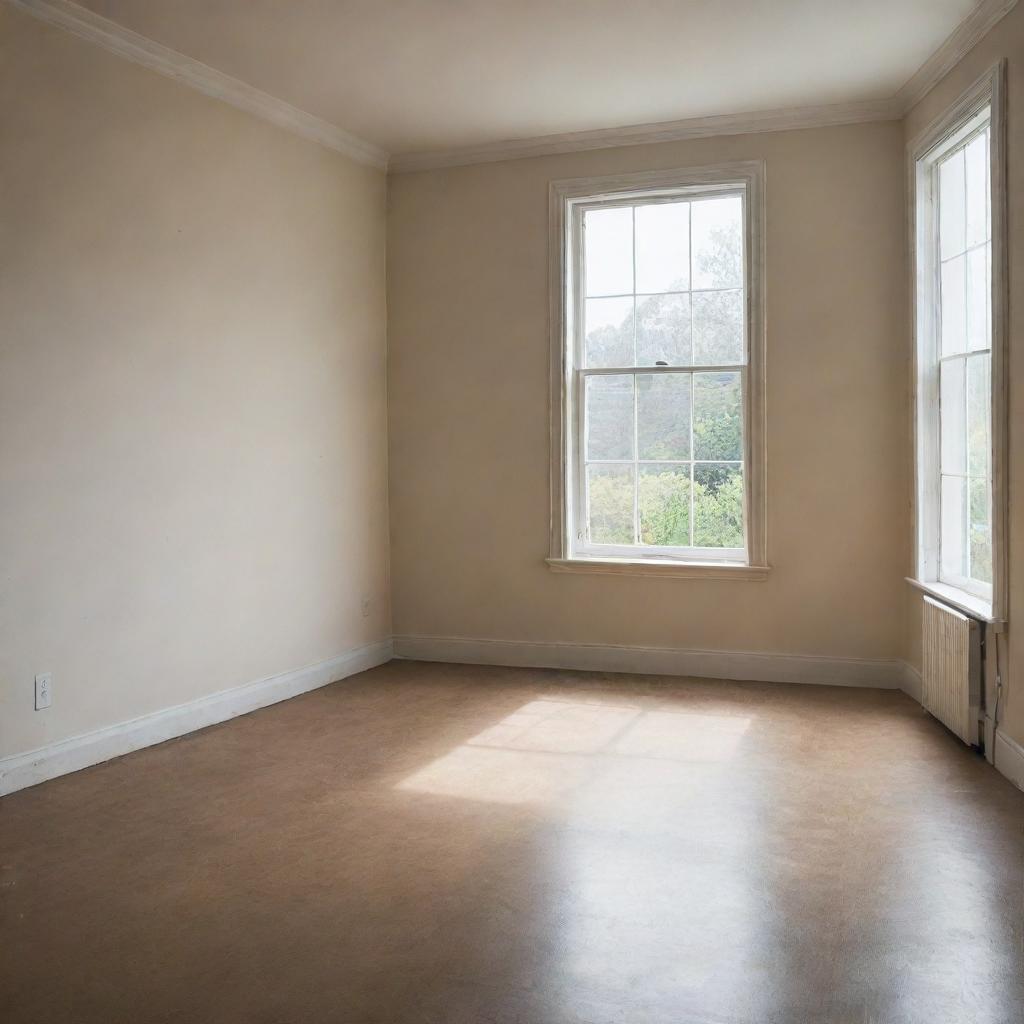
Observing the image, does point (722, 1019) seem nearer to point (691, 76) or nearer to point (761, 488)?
point (761, 488)

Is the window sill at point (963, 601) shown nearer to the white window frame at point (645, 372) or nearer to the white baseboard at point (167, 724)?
the white window frame at point (645, 372)

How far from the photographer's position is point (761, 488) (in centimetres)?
541

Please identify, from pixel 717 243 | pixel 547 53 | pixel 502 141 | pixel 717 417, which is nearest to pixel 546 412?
pixel 717 417

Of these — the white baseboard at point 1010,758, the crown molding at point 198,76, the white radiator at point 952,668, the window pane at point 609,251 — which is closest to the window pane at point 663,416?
the window pane at point 609,251

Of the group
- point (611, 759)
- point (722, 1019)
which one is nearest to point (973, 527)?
point (611, 759)

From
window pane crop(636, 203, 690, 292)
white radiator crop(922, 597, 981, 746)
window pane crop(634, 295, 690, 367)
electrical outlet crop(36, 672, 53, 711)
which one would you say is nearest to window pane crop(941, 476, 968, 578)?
white radiator crop(922, 597, 981, 746)

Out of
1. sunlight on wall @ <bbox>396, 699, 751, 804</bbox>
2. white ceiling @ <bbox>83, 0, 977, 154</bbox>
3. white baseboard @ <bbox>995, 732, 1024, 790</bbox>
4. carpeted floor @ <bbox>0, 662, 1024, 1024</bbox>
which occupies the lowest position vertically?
carpeted floor @ <bbox>0, 662, 1024, 1024</bbox>

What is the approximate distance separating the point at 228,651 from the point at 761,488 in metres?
2.94

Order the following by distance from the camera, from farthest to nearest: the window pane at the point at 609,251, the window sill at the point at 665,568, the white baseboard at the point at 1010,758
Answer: the window pane at the point at 609,251, the window sill at the point at 665,568, the white baseboard at the point at 1010,758

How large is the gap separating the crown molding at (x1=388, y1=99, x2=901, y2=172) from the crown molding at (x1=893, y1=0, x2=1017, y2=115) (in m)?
0.17

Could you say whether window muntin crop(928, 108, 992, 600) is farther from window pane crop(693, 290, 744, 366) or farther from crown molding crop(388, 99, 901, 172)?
window pane crop(693, 290, 744, 366)

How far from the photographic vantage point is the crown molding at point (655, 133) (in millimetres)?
5180

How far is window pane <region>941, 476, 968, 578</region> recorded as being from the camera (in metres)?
4.58

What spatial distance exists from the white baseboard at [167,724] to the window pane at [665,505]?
1848 mm
